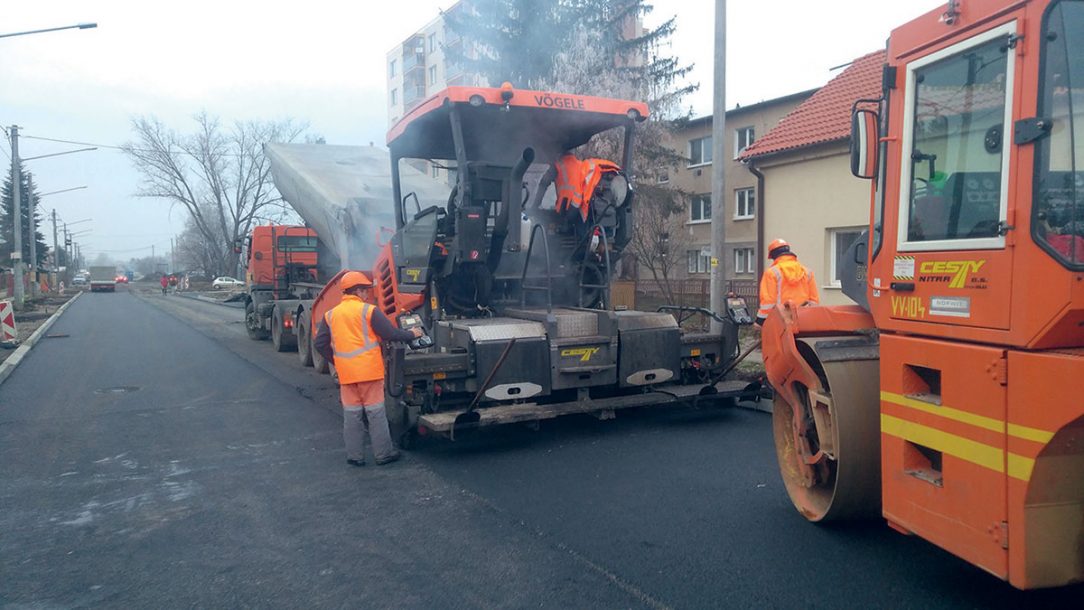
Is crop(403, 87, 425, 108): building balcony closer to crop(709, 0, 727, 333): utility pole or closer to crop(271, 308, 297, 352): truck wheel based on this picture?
crop(271, 308, 297, 352): truck wheel

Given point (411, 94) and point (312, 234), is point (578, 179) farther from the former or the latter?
point (411, 94)

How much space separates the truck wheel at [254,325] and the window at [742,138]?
16.3m

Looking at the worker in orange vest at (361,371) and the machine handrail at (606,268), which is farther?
the machine handrail at (606,268)

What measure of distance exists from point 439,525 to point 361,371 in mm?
1830

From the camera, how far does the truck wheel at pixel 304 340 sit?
12.3 metres

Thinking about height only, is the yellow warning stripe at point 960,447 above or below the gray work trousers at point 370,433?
above

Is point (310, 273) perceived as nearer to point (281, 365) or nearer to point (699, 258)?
point (281, 365)

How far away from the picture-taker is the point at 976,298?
308cm

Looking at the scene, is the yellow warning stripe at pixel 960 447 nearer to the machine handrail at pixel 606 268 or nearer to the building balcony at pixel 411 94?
the machine handrail at pixel 606 268

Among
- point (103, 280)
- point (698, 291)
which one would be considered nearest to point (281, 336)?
point (698, 291)

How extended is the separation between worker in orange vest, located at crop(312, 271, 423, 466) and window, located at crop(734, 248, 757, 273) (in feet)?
70.3

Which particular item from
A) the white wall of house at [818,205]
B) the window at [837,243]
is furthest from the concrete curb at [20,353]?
the window at [837,243]

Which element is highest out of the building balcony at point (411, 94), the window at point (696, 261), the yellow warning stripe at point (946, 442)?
the building balcony at point (411, 94)

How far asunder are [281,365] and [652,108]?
14.1 meters
